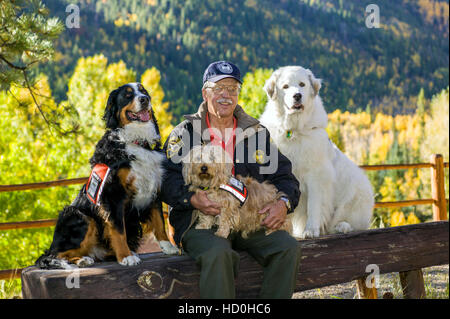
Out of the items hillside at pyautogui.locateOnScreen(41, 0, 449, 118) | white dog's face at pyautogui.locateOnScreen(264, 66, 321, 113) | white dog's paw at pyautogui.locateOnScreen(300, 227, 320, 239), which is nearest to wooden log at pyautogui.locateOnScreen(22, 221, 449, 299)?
white dog's paw at pyautogui.locateOnScreen(300, 227, 320, 239)

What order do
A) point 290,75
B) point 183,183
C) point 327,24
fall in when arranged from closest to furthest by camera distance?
point 183,183 < point 290,75 < point 327,24

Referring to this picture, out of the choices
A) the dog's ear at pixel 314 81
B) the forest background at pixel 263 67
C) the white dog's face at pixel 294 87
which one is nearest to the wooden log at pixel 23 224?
the white dog's face at pixel 294 87

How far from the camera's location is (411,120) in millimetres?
59375

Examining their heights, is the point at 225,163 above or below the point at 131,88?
below

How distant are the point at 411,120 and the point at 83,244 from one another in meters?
62.2

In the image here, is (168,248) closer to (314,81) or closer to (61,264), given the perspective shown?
(61,264)

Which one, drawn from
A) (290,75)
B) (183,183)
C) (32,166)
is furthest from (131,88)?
(32,166)

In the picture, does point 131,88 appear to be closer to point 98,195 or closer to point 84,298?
point 98,195

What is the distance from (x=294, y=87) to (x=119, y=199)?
185cm

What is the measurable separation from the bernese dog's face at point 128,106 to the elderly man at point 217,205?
314mm

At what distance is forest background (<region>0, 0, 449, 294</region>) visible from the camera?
27656 mm

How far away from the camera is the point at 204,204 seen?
10.2ft

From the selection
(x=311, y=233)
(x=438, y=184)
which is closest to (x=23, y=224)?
(x=311, y=233)

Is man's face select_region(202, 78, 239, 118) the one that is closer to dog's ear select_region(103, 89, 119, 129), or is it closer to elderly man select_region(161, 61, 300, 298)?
elderly man select_region(161, 61, 300, 298)
